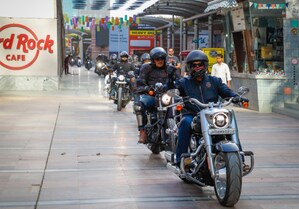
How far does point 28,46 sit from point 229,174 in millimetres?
18876

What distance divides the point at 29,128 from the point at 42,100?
7.35 meters

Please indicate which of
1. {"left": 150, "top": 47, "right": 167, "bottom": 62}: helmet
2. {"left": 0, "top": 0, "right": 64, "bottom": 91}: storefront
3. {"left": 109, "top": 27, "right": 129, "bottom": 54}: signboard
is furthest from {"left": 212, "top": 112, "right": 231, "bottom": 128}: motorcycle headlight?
{"left": 109, "top": 27, "right": 129, "bottom": 54}: signboard

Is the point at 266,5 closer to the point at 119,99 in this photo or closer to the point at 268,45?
the point at 268,45

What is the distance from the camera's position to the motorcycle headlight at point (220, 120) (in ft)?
19.8

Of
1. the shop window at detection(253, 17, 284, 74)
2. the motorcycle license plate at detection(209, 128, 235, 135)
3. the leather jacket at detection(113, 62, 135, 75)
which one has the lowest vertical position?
the motorcycle license plate at detection(209, 128, 235, 135)

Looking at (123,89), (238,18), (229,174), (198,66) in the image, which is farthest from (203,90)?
(238,18)

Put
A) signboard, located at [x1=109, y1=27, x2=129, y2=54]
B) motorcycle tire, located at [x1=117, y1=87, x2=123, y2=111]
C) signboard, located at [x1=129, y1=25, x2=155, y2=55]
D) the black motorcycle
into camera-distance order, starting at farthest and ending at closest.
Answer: signboard, located at [x1=109, y1=27, x2=129, y2=54]
signboard, located at [x1=129, y1=25, x2=155, y2=55]
the black motorcycle
motorcycle tire, located at [x1=117, y1=87, x2=123, y2=111]

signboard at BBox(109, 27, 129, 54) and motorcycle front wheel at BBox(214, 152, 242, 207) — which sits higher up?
signboard at BBox(109, 27, 129, 54)

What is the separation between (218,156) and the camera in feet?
19.7

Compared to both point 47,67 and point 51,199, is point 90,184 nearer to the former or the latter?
point 51,199

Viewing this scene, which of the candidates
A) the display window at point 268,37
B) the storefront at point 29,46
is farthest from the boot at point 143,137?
the storefront at point 29,46

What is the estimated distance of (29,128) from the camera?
40.8 feet

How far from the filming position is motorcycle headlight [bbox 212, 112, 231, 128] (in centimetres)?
602

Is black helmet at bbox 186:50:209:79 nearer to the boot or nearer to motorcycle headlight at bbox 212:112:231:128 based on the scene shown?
motorcycle headlight at bbox 212:112:231:128
